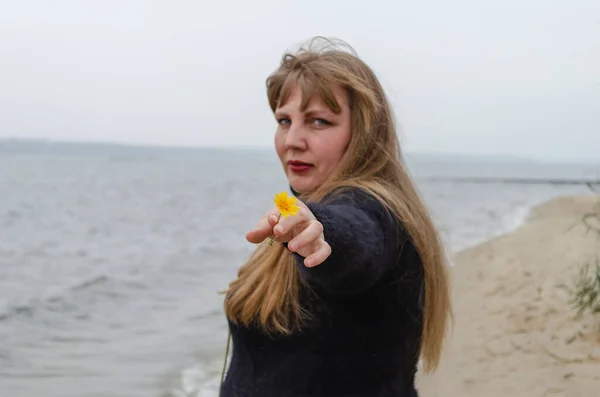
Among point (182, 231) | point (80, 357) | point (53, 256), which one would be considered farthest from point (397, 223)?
point (182, 231)

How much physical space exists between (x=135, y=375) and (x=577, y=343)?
3820 mm

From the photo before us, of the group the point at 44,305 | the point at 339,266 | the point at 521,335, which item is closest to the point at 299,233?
the point at 339,266

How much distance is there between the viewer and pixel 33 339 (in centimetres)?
816

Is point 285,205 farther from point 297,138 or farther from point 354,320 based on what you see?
point 297,138

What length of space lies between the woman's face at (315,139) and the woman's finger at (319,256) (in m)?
0.46

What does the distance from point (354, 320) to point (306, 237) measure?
368mm

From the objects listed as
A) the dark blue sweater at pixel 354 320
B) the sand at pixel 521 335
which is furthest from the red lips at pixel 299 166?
the sand at pixel 521 335

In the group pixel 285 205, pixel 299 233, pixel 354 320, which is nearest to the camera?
pixel 285 205

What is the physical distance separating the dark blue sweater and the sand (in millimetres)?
3041

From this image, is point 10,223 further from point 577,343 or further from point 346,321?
point 346,321

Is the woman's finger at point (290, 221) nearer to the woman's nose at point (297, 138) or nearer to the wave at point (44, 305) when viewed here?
the woman's nose at point (297, 138)

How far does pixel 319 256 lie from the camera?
1.30m

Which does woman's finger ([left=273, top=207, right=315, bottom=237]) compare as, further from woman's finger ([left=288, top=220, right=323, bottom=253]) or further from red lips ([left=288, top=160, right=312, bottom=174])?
red lips ([left=288, top=160, right=312, bottom=174])

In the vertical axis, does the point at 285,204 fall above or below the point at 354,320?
above
